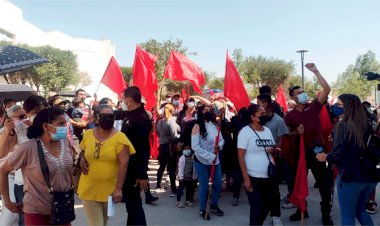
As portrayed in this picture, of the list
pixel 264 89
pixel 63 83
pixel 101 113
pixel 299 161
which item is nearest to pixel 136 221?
pixel 101 113

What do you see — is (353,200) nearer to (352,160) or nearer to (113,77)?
(352,160)

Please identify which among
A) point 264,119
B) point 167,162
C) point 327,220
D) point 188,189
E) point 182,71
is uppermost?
point 182,71

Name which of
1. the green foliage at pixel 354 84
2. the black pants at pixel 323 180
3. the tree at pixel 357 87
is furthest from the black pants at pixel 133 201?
the tree at pixel 357 87

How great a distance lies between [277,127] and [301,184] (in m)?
0.98

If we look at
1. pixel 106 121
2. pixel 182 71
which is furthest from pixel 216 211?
pixel 182 71

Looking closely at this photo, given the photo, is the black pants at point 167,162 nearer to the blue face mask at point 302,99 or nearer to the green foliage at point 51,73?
the blue face mask at point 302,99

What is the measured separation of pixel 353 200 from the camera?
382 cm

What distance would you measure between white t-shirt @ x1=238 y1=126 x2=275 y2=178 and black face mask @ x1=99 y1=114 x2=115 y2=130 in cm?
162

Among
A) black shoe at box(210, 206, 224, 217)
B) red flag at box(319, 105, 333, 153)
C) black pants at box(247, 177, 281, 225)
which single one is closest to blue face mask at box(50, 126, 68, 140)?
black pants at box(247, 177, 281, 225)

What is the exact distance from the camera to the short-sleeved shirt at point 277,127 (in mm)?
5666

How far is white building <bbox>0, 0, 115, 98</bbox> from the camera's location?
4931 cm

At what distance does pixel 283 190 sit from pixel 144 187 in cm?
433

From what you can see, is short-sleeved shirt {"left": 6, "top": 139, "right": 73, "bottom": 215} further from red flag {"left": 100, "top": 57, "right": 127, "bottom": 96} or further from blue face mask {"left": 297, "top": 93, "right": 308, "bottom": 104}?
red flag {"left": 100, "top": 57, "right": 127, "bottom": 96}

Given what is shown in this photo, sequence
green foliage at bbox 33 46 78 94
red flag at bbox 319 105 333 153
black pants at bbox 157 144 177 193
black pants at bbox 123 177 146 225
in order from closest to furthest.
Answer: black pants at bbox 123 177 146 225 → red flag at bbox 319 105 333 153 → black pants at bbox 157 144 177 193 → green foliage at bbox 33 46 78 94
